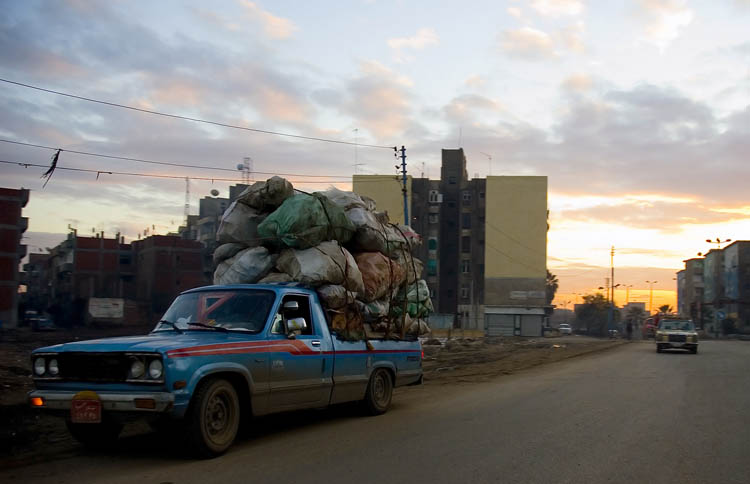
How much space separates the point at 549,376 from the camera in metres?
18.0

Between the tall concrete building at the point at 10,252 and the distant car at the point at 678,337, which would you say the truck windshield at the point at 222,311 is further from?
the tall concrete building at the point at 10,252

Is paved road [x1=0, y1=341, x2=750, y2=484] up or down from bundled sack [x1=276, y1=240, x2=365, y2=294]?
down

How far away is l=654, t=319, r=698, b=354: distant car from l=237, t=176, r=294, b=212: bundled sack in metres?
26.2

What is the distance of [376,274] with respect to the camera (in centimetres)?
1092

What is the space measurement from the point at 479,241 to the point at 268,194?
7263 cm

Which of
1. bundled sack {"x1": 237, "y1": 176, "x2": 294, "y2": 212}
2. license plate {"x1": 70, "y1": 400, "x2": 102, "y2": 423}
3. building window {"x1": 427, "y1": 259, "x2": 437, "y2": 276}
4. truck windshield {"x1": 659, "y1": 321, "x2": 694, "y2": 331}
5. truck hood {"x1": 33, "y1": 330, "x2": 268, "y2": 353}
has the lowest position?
truck windshield {"x1": 659, "y1": 321, "x2": 694, "y2": 331}

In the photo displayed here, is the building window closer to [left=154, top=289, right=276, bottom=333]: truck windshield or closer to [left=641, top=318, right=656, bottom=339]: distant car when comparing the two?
[left=641, top=318, right=656, bottom=339]: distant car

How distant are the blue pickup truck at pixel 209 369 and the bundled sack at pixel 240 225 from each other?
1.82 meters

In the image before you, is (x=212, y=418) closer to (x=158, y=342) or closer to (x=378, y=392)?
(x=158, y=342)

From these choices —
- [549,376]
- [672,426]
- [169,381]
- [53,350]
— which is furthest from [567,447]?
[549,376]

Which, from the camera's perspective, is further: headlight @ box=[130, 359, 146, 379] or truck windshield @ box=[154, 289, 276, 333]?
truck windshield @ box=[154, 289, 276, 333]

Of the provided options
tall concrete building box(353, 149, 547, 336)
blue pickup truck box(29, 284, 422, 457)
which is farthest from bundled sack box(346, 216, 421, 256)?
tall concrete building box(353, 149, 547, 336)

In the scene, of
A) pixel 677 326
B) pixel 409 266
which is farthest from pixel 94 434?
pixel 677 326

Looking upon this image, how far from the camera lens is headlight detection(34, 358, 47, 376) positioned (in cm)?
717
